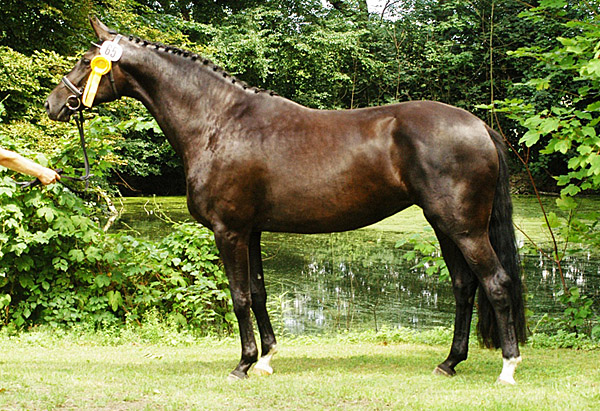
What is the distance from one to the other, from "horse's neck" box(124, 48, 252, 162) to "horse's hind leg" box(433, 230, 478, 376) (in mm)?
1710

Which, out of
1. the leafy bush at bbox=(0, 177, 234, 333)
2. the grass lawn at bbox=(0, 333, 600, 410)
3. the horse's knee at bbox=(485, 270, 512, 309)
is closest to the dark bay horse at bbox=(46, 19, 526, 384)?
the horse's knee at bbox=(485, 270, 512, 309)

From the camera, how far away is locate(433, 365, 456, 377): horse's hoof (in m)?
3.86

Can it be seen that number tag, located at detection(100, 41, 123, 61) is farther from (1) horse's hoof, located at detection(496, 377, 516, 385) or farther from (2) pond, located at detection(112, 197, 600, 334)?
(1) horse's hoof, located at detection(496, 377, 516, 385)

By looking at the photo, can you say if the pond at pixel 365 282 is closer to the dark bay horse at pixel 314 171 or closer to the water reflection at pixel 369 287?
the water reflection at pixel 369 287

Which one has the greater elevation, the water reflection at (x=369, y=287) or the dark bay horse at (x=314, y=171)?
the dark bay horse at (x=314, y=171)

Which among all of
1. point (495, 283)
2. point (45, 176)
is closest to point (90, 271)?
point (45, 176)

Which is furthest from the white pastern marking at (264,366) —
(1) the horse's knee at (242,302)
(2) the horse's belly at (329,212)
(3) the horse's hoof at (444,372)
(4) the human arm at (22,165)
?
(4) the human arm at (22,165)

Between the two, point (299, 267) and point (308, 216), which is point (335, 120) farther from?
point (299, 267)

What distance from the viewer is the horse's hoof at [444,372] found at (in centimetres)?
386

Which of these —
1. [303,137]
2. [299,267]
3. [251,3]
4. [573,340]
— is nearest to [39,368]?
[303,137]

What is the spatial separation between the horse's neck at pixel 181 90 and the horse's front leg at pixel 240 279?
0.64 meters

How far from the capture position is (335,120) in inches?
152

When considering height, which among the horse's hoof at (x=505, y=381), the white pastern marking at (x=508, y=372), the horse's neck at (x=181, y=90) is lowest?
the horse's hoof at (x=505, y=381)

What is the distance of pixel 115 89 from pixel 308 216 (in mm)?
1586
